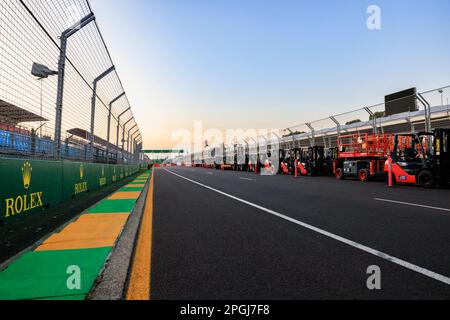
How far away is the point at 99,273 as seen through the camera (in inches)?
104

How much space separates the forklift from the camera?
11.9 metres

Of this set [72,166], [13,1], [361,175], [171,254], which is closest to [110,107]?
[72,166]

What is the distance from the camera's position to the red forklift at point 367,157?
1645 cm

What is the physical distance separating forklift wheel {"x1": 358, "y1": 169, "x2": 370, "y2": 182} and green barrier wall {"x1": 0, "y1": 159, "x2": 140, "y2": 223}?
1530 cm

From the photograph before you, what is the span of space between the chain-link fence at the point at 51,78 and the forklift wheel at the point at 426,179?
14.1 m

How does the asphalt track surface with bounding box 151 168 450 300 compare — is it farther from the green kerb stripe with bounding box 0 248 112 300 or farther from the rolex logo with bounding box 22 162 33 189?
the rolex logo with bounding box 22 162 33 189

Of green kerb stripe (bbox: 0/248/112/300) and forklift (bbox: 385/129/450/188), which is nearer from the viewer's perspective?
green kerb stripe (bbox: 0/248/112/300)

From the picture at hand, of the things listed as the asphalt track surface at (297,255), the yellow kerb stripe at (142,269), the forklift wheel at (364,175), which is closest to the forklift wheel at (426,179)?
the forklift wheel at (364,175)

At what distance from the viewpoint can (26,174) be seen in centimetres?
504

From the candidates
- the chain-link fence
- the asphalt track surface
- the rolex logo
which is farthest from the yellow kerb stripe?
the chain-link fence

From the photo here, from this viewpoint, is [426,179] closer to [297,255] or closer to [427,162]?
[427,162]

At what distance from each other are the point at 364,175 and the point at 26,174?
16895 millimetres

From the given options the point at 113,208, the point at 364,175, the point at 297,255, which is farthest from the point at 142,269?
the point at 364,175
